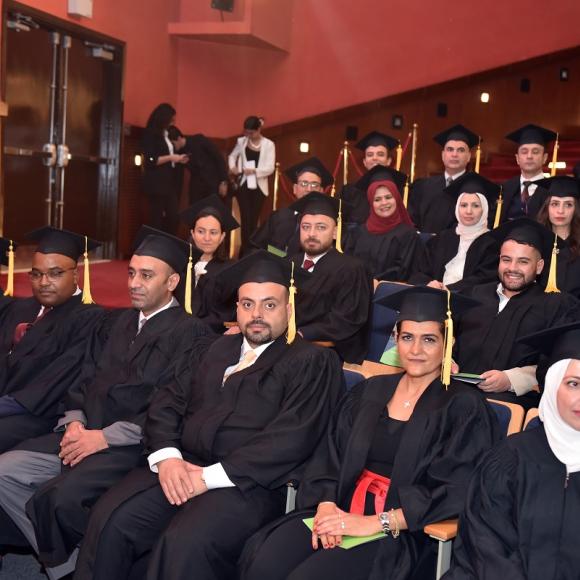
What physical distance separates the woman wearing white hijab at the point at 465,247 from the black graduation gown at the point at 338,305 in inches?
22.2

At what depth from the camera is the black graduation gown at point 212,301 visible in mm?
5898

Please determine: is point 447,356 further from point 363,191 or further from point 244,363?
point 363,191

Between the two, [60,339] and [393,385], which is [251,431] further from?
[60,339]

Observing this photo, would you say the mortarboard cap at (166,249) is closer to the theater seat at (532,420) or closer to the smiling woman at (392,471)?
the smiling woman at (392,471)

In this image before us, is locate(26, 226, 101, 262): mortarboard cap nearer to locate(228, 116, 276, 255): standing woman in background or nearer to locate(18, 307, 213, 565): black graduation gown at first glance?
locate(18, 307, 213, 565): black graduation gown

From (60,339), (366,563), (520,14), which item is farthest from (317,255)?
(520,14)

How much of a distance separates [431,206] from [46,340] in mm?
4039

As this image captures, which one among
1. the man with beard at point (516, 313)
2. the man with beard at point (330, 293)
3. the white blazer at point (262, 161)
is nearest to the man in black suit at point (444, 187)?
the man with beard at point (330, 293)

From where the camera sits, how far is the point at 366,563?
10.1 ft

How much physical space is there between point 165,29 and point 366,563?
9718 mm

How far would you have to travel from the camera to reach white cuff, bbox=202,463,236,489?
3.39 m

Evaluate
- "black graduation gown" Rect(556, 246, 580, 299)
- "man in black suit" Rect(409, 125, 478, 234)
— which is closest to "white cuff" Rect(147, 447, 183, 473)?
"black graduation gown" Rect(556, 246, 580, 299)

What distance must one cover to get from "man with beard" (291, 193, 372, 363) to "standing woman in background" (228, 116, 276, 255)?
3.95 m

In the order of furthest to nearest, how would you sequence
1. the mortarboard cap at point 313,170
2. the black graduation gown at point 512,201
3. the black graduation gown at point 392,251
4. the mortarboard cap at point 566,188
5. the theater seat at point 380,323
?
the mortarboard cap at point 313,170 < the black graduation gown at point 512,201 < the black graduation gown at point 392,251 < the mortarboard cap at point 566,188 < the theater seat at point 380,323
